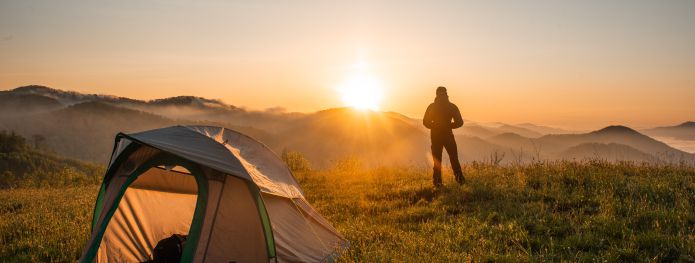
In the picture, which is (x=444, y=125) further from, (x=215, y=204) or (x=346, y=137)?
(x=346, y=137)

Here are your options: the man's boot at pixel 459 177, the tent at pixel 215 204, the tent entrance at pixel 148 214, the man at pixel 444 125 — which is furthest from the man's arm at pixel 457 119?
the tent entrance at pixel 148 214

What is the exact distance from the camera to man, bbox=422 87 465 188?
1187 centimetres

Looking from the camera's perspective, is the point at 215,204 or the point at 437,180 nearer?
the point at 215,204

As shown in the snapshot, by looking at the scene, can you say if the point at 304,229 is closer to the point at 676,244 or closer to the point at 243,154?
the point at 243,154

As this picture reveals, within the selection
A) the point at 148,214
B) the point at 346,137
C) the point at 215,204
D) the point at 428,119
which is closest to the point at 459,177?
the point at 428,119

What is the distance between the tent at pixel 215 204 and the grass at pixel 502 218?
0.82m

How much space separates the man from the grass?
0.75 meters

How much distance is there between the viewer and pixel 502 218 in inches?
327

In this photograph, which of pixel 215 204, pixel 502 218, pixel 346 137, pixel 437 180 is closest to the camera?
pixel 215 204

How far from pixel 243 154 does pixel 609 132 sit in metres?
192

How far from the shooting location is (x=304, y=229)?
23.6ft

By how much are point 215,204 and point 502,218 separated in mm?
5113

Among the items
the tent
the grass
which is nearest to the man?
the grass

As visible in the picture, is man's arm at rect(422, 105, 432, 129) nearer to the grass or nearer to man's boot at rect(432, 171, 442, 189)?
man's boot at rect(432, 171, 442, 189)
